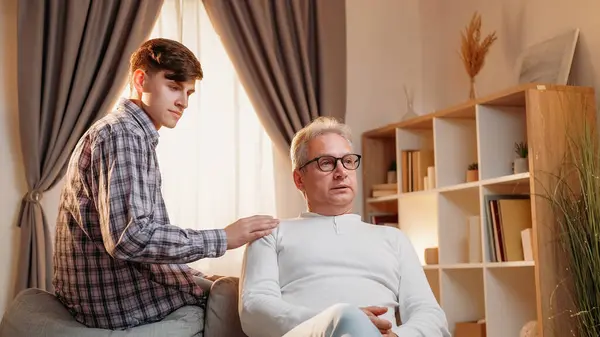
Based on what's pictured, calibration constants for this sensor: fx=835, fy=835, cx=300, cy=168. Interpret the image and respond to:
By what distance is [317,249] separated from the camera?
2.58 metres

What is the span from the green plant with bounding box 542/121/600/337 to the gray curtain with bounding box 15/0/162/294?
221 centimetres

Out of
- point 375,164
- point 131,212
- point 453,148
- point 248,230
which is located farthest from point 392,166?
point 131,212

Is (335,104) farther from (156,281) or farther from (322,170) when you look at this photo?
(156,281)

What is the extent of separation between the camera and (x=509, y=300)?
387 cm

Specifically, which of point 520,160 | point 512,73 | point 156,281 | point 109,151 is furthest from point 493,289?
point 109,151

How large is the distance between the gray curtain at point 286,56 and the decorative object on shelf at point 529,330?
1.63m

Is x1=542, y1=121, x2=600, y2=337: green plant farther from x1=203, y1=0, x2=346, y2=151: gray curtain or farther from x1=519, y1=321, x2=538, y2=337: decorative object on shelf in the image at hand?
x1=203, y1=0, x2=346, y2=151: gray curtain

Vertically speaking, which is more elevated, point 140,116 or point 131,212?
point 140,116

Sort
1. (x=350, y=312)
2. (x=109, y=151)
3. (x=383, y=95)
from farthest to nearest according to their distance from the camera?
(x=383, y=95) → (x=109, y=151) → (x=350, y=312)

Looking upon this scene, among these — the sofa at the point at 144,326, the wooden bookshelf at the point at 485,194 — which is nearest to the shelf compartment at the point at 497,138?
the wooden bookshelf at the point at 485,194

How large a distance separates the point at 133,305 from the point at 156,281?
9 centimetres

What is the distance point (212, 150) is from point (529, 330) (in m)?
1.91

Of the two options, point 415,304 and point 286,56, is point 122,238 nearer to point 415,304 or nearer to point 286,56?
point 415,304

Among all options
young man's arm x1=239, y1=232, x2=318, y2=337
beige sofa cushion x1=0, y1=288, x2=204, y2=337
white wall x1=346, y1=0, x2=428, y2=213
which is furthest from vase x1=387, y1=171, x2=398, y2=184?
beige sofa cushion x1=0, y1=288, x2=204, y2=337
